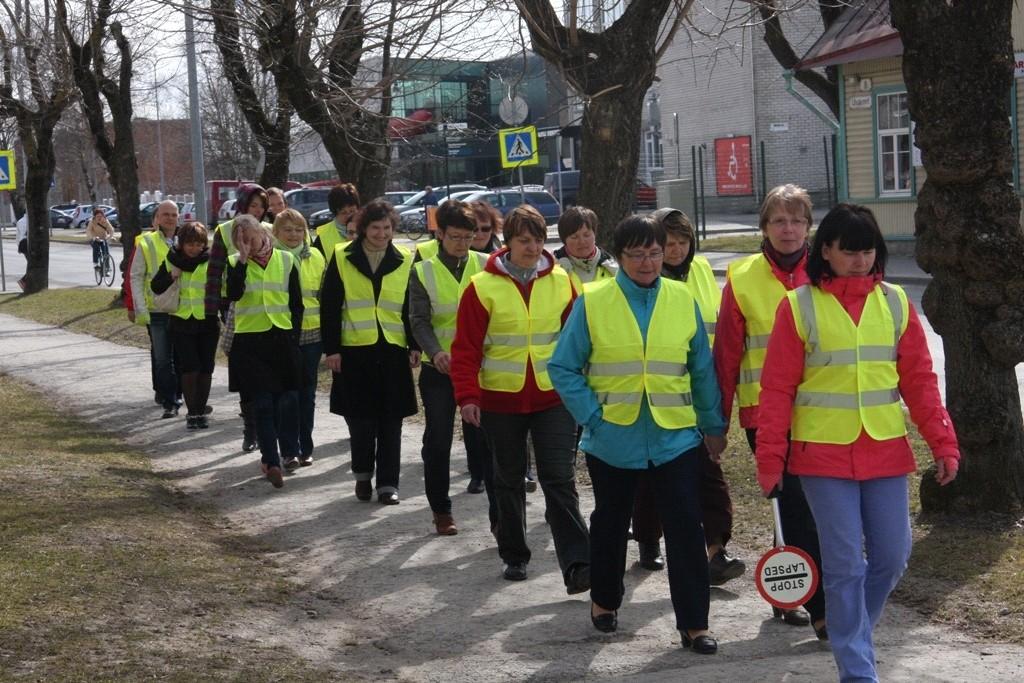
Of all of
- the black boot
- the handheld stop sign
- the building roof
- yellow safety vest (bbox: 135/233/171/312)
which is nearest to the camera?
the handheld stop sign

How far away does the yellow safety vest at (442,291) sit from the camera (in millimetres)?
7848

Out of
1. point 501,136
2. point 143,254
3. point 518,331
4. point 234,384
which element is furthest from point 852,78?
point 518,331

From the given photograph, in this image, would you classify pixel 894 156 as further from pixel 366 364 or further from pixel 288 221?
pixel 366 364

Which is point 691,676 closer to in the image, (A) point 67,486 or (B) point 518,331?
(B) point 518,331

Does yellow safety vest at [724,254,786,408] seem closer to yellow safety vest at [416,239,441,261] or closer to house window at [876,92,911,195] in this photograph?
yellow safety vest at [416,239,441,261]

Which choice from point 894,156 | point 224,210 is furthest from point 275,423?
point 224,210

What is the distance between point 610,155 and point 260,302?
3243 mm

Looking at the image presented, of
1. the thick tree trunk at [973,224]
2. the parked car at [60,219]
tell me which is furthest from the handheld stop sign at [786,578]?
the parked car at [60,219]

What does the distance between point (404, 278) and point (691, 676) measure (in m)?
3.98

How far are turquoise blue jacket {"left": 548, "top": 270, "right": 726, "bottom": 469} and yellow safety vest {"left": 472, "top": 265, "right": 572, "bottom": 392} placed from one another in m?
0.99

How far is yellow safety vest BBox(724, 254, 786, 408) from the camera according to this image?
5.83 meters

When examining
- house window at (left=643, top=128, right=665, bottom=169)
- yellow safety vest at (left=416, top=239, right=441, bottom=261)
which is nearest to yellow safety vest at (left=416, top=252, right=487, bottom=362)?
yellow safety vest at (left=416, top=239, right=441, bottom=261)

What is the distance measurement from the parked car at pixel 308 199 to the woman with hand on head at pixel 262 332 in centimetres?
3949

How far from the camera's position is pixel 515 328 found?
6.78 meters
